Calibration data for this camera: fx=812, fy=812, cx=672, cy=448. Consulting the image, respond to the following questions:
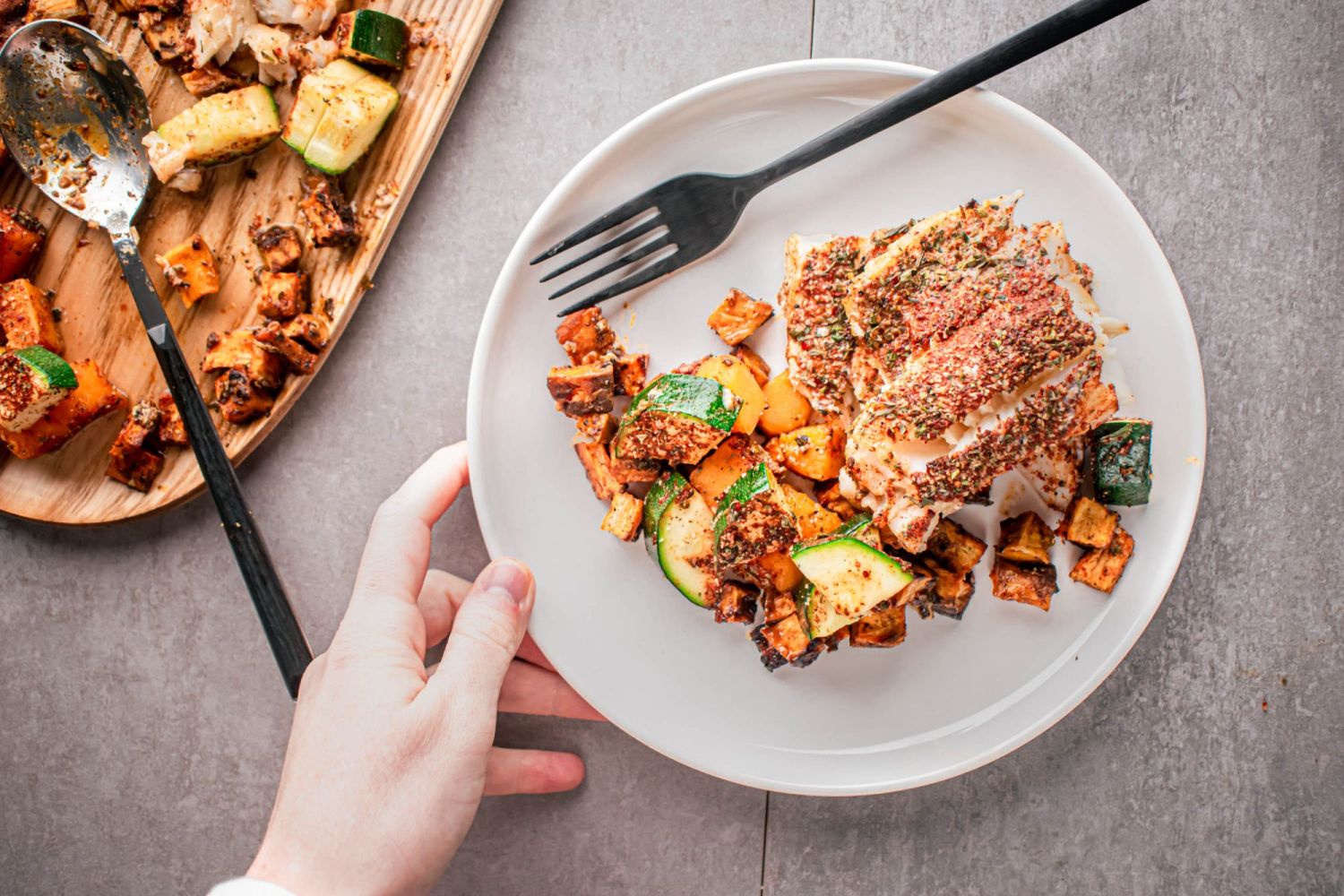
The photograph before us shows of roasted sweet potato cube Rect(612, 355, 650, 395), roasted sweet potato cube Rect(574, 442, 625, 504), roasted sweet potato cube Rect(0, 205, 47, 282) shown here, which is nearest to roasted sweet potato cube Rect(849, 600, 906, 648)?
roasted sweet potato cube Rect(574, 442, 625, 504)

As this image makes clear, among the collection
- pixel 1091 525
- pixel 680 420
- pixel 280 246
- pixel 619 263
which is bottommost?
pixel 1091 525

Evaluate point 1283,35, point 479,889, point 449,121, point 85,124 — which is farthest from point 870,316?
point 85,124

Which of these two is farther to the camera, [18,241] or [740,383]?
[18,241]

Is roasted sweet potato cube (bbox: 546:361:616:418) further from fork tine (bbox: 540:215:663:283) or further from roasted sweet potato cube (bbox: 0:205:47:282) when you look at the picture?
roasted sweet potato cube (bbox: 0:205:47:282)

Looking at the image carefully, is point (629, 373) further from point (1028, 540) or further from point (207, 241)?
point (207, 241)

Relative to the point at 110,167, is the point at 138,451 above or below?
below

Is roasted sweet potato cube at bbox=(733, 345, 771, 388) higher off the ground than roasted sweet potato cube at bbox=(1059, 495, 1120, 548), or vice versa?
roasted sweet potato cube at bbox=(733, 345, 771, 388)

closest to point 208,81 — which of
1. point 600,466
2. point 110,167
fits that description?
point 110,167
